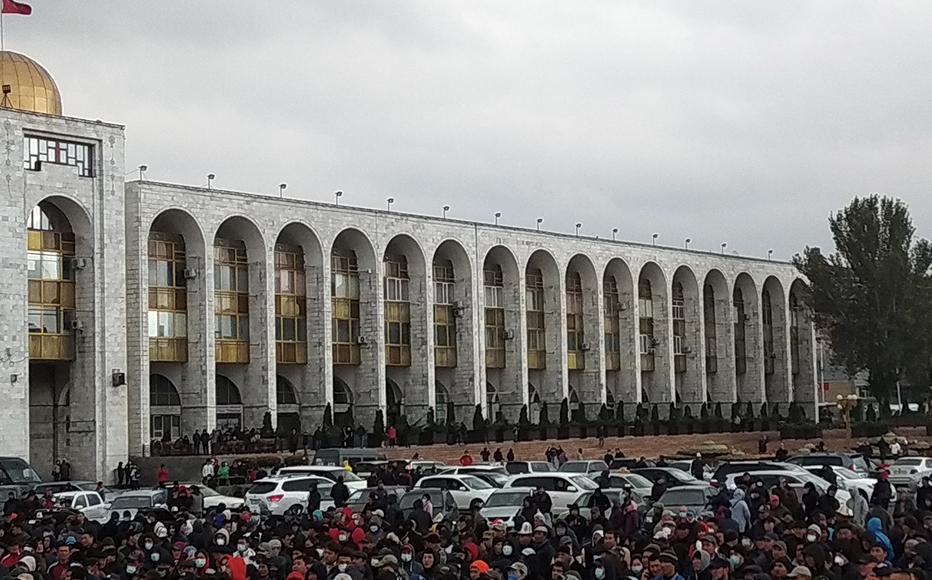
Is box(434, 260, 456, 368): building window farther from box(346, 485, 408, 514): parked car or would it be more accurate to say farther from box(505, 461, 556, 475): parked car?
box(346, 485, 408, 514): parked car

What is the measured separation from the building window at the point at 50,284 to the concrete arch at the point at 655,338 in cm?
3328

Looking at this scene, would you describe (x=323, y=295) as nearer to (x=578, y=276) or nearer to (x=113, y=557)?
(x=578, y=276)

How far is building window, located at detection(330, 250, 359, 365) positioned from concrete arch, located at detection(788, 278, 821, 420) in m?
34.1

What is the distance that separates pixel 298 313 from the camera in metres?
54.1

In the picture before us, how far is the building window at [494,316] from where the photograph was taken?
62.4 meters

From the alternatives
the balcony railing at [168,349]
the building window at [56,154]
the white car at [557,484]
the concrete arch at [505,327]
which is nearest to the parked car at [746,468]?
the white car at [557,484]

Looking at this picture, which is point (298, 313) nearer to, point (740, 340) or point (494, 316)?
point (494, 316)

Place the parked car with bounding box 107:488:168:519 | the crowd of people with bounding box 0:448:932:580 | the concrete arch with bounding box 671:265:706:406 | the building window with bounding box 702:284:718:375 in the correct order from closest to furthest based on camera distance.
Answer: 1. the crowd of people with bounding box 0:448:932:580
2. the parked car with bounding box 107:488:168:519
3. the concrete arch with bounding box 671:265:706:406
4. the building window with bounding box 702:284:718:375

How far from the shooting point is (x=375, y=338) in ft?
182

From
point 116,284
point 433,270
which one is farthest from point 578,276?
point 116,284

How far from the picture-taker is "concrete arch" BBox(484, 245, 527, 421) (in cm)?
6231

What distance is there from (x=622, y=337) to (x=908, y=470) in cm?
3453

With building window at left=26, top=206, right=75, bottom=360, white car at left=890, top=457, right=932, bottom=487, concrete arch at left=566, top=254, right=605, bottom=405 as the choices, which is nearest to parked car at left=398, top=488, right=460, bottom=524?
white car at left=890, top=457, right=932, bottom=487

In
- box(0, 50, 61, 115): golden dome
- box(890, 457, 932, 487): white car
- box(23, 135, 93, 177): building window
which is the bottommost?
box(890, 457, 932, 487): white car
